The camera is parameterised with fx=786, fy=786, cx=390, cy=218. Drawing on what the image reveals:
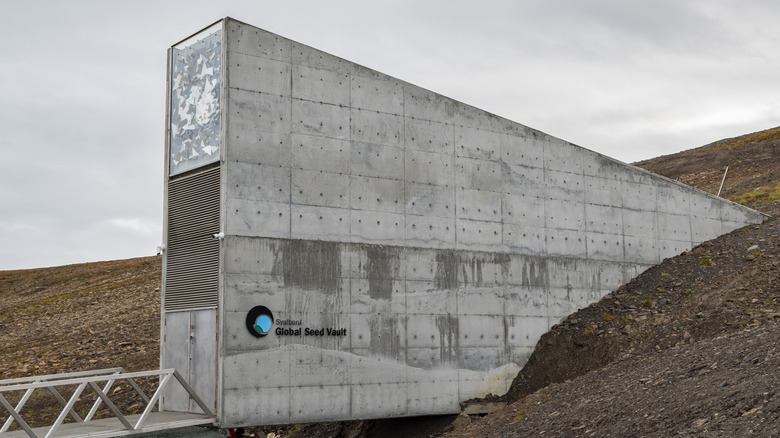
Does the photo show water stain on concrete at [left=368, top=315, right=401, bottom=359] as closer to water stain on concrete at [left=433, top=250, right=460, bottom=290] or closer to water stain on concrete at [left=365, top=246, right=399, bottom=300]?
water stain on concrete at [left=365, top=246, right=399, bottom=300]

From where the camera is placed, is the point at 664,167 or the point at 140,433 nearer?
the point at 140,433

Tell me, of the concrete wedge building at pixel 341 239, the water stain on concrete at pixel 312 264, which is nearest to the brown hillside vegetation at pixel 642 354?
the concrete wedge building at pixel 341 239

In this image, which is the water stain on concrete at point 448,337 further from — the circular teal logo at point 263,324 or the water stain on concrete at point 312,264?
the circular teal logo at point 263,324

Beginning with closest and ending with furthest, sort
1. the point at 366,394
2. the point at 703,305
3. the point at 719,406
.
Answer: the point at 719,406, the point at 366,394, the point at 703,305

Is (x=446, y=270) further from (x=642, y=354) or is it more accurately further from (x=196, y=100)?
(x=196, y=100)

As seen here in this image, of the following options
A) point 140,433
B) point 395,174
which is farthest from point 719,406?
point 140,433

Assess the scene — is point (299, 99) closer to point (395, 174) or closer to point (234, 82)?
point (234, 82)

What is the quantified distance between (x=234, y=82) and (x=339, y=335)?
5.49m

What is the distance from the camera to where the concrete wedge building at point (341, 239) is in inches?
595

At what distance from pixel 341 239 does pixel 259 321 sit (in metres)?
2.54

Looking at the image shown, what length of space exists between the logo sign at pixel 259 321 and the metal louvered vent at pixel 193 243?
0.73 m

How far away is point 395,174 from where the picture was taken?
17359mm

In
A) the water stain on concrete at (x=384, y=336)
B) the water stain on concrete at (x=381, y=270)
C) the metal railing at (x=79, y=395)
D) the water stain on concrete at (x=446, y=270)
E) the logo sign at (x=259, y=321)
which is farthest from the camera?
the water stain on concrete at (x=446, y=270)

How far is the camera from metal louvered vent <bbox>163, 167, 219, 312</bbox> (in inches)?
599
